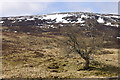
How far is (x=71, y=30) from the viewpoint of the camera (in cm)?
4266

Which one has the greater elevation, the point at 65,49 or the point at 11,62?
the point at 65,49

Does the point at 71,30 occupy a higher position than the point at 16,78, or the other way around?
the point at 71,30

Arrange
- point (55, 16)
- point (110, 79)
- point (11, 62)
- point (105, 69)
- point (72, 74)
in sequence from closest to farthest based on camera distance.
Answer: point (110, 79)
point (72, 74)
point (105, 69)
point (11, 62)
point (55, 16)

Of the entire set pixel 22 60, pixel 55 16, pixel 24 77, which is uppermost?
pixel 24 77

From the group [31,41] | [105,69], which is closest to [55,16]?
[31,41]

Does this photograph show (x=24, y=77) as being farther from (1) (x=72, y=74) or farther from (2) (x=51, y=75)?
(1) (x=72, y=74)

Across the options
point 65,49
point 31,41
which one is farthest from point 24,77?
point 31,41

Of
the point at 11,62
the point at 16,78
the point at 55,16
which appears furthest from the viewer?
the point at 55,16

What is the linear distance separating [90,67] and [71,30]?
6.51 meters

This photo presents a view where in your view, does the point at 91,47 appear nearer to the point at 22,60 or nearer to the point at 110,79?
the point at 110,79

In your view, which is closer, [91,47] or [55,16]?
[91,47]

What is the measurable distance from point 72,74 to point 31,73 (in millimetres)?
5717

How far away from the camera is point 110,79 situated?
30.0 m

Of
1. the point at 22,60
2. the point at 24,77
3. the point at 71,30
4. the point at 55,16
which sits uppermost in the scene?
the point at 71,30
